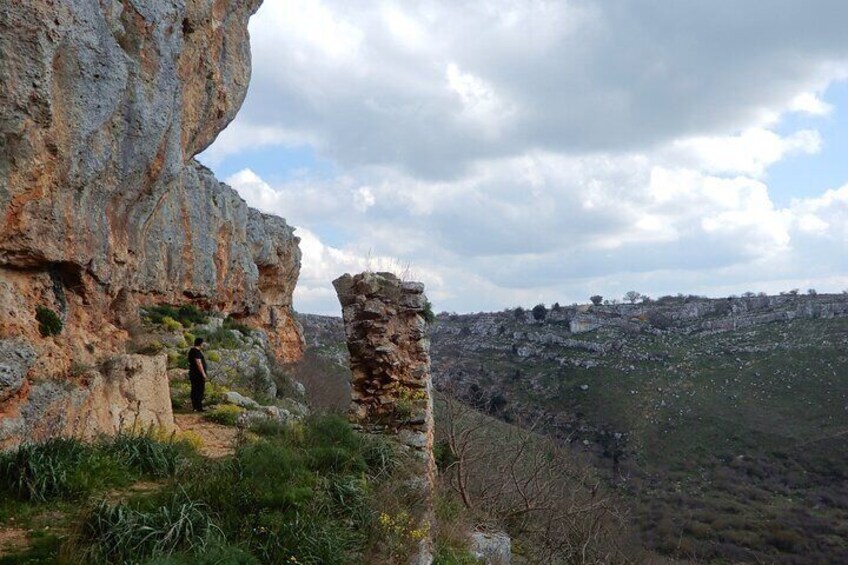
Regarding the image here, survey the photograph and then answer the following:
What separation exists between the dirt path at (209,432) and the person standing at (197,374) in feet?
0.89

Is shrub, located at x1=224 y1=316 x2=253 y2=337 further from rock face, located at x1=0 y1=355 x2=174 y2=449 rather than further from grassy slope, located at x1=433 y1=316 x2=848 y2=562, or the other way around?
rock face, located at x1=0 y1=355 x2=174 y2=449

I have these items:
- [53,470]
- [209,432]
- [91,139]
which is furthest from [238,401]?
[53,470]

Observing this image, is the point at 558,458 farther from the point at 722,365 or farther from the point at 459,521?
the point at 722,365

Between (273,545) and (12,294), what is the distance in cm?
461

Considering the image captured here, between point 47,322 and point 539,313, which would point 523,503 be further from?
point 539,313

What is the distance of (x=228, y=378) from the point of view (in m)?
16.2

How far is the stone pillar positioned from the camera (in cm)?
929

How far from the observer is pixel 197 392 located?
472 inches

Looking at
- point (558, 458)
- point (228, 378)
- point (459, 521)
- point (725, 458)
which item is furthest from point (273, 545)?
point (725, 458)

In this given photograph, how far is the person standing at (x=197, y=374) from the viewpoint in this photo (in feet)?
38.3

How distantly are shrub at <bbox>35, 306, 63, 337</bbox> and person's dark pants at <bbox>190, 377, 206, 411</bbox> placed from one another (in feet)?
12.3

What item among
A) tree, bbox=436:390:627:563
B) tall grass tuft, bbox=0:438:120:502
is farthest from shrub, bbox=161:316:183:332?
tall grass tuft, bbox=0:438:120:502

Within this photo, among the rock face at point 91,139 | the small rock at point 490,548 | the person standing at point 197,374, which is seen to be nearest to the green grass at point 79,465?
the rock face at point 91,139

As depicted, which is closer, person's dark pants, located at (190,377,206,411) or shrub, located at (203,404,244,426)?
shrub, located at (203,404,244,426)
